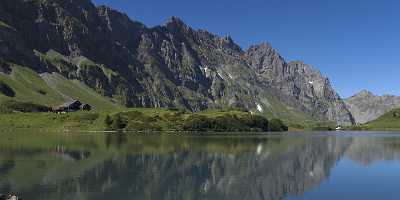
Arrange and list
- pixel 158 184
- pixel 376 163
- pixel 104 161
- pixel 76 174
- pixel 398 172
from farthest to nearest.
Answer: pixel 376 163 → pixel 104 161 → pixel 398 172 → pixel 76 174 → pixel 158 184

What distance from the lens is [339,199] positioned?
54.1 meters

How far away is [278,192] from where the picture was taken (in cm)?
5862

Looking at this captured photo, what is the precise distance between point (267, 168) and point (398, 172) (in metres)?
22.0

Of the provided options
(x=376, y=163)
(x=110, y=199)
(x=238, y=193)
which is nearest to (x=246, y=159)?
(x=376, y=163)

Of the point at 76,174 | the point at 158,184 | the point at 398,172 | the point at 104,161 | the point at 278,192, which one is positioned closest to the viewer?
the point at 278,192

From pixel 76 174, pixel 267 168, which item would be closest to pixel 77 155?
pixel 76 174

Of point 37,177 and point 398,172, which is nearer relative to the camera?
point 37,177

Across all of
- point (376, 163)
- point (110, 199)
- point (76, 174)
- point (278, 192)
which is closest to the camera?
point (110, 199)

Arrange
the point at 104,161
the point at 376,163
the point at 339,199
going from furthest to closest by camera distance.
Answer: the point at 376,163, the point at 104,161, the point at 339,199

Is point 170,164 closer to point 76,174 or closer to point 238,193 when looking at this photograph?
point 76,174

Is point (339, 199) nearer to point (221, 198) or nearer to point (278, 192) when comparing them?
point (278, 192)

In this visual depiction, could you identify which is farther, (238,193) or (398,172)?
(398,172)

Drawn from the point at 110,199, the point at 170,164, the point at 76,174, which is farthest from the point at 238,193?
the point at 170,164

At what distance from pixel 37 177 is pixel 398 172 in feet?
190
